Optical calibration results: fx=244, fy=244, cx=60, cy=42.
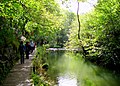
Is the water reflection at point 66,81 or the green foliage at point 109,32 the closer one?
the water reflection at point 66,81

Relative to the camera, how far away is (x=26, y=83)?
10.2 metres

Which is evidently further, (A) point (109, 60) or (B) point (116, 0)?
(A) point (109, 60)

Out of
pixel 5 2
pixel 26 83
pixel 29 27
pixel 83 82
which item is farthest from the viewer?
A: pixel 29 27

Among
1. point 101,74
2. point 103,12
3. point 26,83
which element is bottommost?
point 101,74

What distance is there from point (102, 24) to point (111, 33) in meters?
1.13

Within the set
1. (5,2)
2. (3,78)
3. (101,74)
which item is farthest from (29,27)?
(5,2)

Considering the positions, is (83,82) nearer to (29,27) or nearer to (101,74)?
(101,74)

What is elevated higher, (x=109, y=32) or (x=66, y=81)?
(x=109, y=32)

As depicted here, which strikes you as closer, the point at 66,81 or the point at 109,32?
the point at 66,81

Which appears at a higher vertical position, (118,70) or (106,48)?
(106,48)

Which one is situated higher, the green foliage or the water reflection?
the green foliage

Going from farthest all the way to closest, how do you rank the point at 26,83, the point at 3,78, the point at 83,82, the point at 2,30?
the point at 83,82 → the point at 2,30 → the point at 3,78 → the point at 26,83

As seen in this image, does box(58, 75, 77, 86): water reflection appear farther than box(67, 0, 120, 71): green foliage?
No

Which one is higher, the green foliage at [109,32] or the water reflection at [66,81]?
the green foliage at [109,32]
